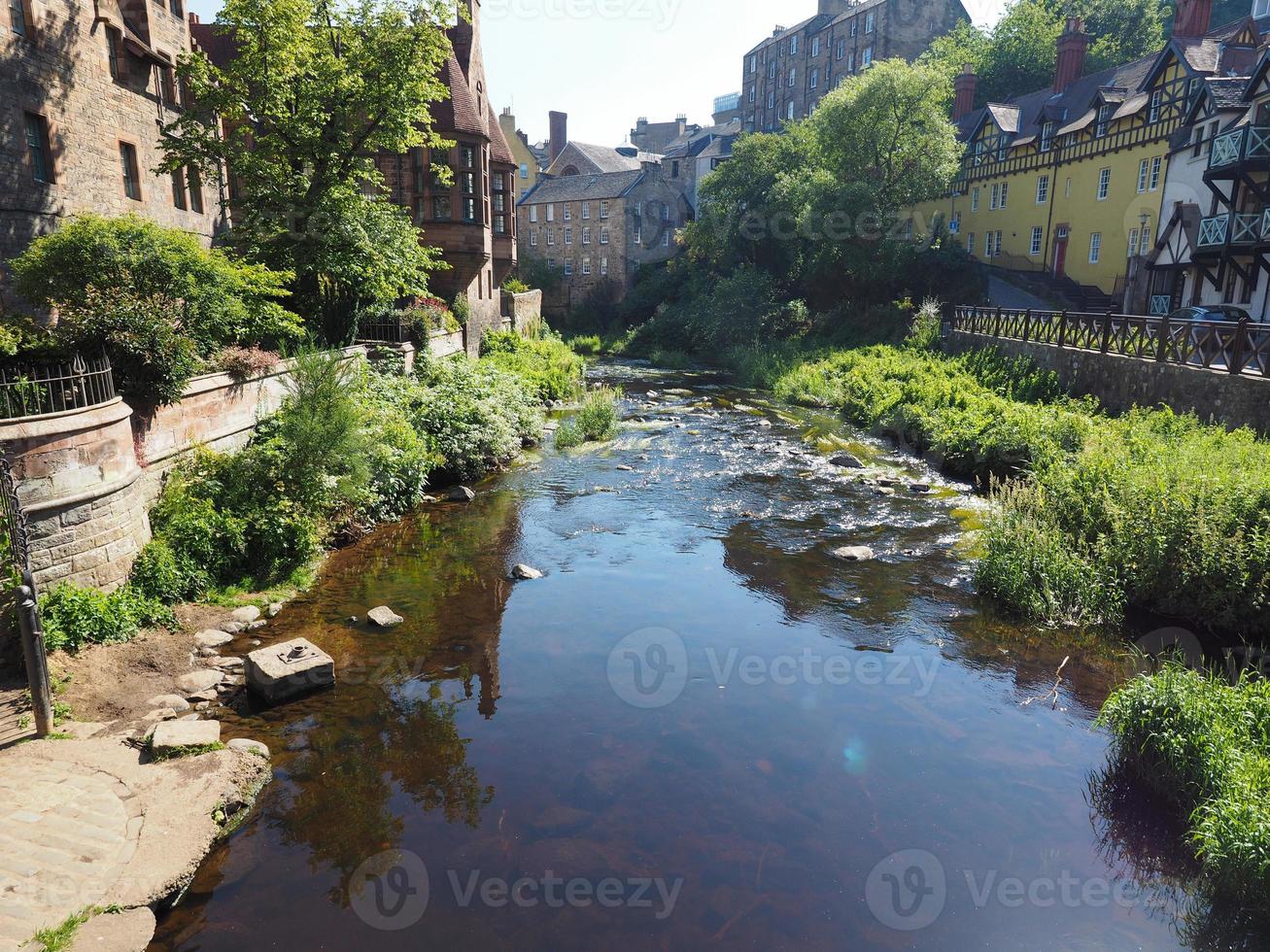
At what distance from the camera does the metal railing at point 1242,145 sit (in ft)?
82.0

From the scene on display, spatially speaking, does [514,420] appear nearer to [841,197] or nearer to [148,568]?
[148,568]

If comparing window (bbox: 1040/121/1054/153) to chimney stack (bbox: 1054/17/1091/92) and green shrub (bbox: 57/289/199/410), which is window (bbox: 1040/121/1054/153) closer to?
chimney stack (bbox: 1054/17/1091/92)

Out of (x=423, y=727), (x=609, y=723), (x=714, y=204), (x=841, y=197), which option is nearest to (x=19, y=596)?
(x=423, y=727)

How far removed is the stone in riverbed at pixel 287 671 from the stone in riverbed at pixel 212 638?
0.89 metres

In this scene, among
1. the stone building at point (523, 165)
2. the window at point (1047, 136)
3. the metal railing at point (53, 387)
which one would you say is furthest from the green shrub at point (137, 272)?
the stone building at point (523, 165)

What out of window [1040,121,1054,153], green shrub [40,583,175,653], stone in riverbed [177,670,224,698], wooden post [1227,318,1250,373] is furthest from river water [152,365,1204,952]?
window [1040,121,1054,153]

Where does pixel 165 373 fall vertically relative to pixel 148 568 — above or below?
above

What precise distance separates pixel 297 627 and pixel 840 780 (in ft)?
22.5

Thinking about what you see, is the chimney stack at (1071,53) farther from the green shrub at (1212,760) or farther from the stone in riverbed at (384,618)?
the stone in riverbed at (384,618)

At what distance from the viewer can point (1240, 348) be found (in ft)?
50.0

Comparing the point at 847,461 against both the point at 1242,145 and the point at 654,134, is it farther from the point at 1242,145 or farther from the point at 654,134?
the point at 654,134

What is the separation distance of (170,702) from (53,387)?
4081 mm

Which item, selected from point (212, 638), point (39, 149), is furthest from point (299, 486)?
point (39, 149)

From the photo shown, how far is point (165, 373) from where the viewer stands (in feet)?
36.1
